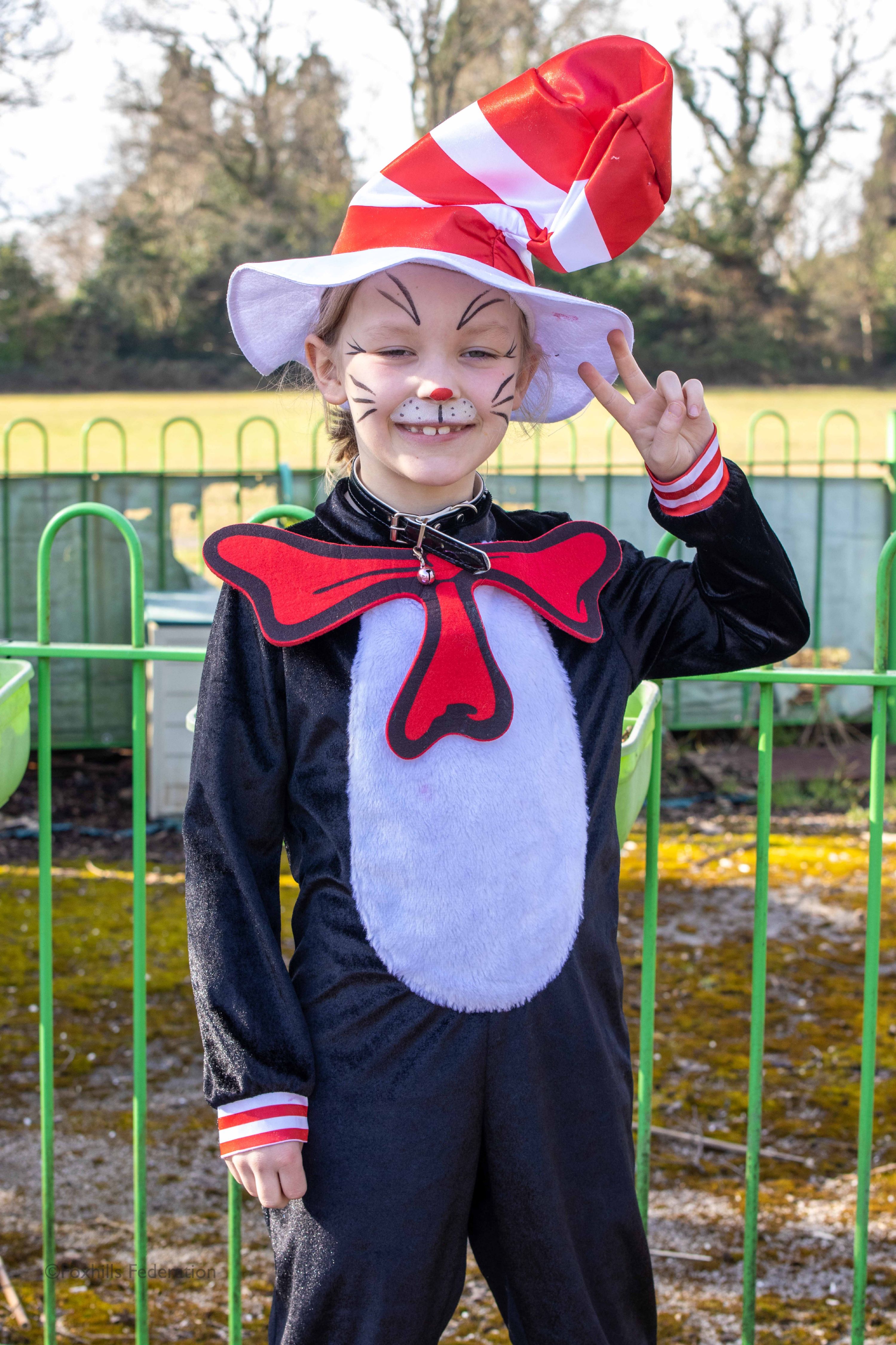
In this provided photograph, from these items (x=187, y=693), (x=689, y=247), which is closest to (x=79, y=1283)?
(x=187, y=693)

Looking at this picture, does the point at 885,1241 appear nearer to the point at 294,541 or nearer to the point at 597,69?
the point at 294,541

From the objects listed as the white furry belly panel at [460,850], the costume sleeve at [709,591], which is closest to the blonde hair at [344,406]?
the costume sleeve at [709,591]

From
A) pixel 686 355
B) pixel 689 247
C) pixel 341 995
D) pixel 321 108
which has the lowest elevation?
pixel 341 995

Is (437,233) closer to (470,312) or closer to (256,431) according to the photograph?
(470,312)

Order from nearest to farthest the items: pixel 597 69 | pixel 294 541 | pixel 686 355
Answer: pixel 597 69 < pixel 294 541 < pixel 686 355

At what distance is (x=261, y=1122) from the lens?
131 cm

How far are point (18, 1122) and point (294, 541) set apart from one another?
236 cm

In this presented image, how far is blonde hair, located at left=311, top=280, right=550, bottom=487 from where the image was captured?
1468mm

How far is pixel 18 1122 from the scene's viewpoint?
316cm

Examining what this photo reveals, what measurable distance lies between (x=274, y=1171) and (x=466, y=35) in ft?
70.6

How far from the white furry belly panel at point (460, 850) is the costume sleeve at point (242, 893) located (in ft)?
0.36

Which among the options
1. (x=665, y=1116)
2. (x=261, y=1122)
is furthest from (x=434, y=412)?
(x=665, y=1116)

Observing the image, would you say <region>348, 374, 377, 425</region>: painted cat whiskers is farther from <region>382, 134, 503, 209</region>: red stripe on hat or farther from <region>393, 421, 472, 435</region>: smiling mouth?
<region>382, 134, 503, 209</region>: red stripe on hat

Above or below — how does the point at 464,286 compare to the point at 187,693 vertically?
above
